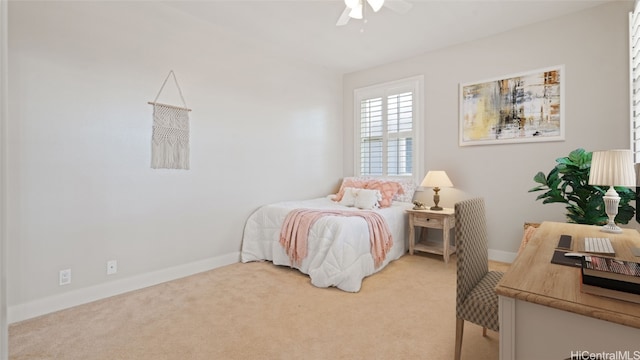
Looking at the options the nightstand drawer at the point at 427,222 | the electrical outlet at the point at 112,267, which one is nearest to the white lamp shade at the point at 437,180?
the nightstand drawer at the point at 427,222

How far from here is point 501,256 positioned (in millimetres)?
3490

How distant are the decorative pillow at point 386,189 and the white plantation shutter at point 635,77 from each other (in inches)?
88.9

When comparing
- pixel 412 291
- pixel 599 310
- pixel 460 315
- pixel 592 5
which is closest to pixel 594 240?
pixel 460 315

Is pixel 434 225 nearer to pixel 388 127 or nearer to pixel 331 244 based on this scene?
pixel 331 244

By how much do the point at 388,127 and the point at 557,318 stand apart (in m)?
3.74

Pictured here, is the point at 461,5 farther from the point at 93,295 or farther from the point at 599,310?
the point at 93,295

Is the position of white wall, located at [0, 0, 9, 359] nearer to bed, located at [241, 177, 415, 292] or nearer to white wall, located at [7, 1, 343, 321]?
→ white wall, located at [7, 1, 343, 321]

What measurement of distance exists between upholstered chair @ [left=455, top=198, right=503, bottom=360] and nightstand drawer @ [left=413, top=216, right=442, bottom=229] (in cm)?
177

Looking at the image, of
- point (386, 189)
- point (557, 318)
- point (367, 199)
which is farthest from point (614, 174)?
point (386, 189)

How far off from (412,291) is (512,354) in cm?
178

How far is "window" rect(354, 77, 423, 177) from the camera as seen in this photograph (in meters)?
4.15

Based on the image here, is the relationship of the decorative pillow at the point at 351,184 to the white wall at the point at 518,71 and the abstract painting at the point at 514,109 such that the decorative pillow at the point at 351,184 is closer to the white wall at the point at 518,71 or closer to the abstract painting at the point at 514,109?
the white wall at the point at 518,71

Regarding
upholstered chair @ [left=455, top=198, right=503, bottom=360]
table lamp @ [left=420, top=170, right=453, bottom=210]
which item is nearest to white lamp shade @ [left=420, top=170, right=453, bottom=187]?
table lamp @ [left=420, top=170, right=453, bottom=210]

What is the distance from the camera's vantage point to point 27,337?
1.92 meters
